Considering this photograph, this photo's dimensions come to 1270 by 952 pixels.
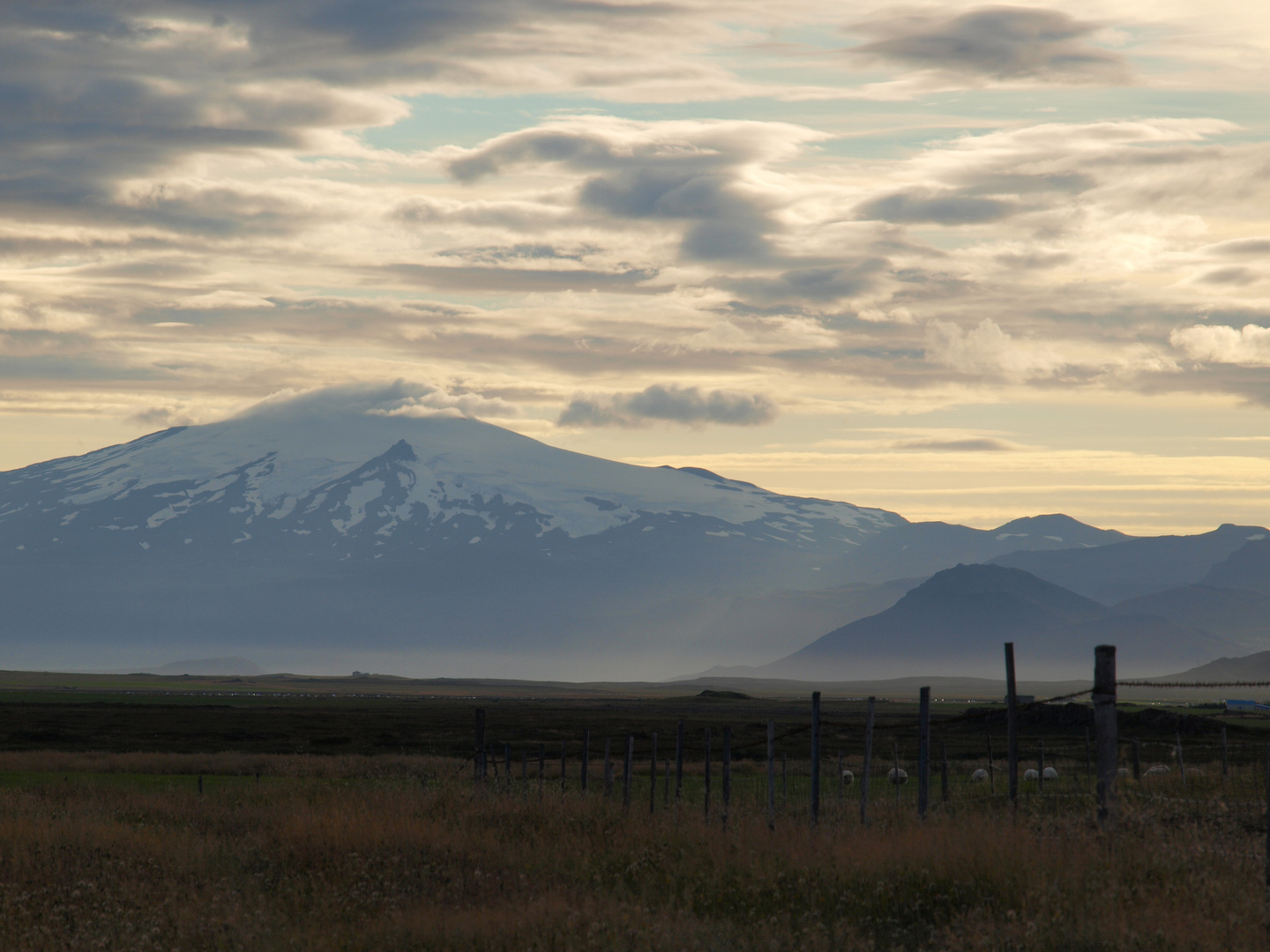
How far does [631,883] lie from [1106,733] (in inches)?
213

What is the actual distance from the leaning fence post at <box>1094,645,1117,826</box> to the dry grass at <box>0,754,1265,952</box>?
0.37 metres

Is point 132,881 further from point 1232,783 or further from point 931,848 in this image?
point 1232,783

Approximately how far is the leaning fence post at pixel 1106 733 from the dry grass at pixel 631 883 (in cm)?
37

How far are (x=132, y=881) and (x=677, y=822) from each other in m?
7.16

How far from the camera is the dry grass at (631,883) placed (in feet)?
38.3

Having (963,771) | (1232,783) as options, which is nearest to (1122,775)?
(1232,783)

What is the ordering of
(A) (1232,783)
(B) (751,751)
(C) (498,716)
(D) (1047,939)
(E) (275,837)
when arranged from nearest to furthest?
(D) (1047,939), (E) (275,837), (A) (1232,783), (B) (751,751), (C) (498,716)

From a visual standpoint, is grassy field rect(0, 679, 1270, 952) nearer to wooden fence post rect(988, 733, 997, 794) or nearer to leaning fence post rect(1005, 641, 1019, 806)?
leaning fence post rect(1005, 641, 1019, 806)

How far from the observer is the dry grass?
11.7m

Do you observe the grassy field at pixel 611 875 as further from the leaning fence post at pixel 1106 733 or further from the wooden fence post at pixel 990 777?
the wooden fence post at pixel 990 777

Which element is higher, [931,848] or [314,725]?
[931,848]

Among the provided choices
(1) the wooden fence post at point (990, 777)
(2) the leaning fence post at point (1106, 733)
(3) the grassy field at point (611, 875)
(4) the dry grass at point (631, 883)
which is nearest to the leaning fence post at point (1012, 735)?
(3) the grassy field at point (611, 875)

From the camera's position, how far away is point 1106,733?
46.5 ft

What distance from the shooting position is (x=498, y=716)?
120250 millimetres
